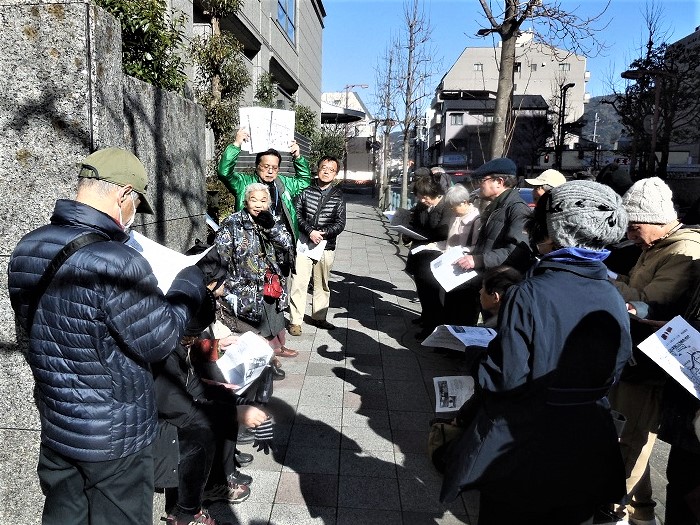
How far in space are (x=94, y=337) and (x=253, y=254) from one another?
8.04ft

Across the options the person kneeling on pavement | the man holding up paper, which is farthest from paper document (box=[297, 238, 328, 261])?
the person kneeling on pavement

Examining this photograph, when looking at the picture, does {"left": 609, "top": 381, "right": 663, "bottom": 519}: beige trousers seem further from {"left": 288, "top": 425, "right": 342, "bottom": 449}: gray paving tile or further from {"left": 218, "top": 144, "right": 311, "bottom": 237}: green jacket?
{"left": 218, "top": 144, "right": 311, "bottom": 237}: green jacket

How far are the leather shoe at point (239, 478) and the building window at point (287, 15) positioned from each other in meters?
19.9

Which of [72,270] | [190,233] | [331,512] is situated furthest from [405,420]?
[72,270]

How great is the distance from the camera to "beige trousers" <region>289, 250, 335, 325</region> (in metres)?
6.38

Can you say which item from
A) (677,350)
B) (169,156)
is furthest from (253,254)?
(677,350)

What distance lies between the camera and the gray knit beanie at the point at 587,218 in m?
1.95

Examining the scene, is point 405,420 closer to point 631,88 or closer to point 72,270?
point 72,270

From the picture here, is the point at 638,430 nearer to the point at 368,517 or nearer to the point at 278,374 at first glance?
the point at 368,517

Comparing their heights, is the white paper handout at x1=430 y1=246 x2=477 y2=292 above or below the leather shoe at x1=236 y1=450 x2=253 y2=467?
above

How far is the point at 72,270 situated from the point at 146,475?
2.89 ft

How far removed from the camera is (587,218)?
1941 mm

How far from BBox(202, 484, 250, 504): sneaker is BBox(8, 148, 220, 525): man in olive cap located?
1.17 meters

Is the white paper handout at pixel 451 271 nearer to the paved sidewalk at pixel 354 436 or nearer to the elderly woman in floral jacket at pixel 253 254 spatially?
the paved sidewalk at pixel 354 436
